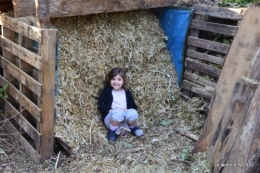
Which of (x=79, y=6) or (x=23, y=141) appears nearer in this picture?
(x=79, y=6)

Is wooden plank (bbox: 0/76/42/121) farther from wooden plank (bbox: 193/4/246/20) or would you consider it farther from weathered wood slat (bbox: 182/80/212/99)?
wooden plank (bbox: 193/4/246/20)

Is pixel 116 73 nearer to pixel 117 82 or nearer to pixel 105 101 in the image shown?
pixel 117 82

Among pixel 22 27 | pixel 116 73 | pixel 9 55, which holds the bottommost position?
pixel 116 73

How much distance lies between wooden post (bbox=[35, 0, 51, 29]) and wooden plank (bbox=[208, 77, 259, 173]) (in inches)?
80.0

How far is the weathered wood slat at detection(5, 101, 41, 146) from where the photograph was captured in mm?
3951

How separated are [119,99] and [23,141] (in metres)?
1.37

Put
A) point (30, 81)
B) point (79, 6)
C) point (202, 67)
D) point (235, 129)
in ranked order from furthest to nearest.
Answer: point (202, 67)
point (79, 6)
point (30, 81)
point (235, 129)

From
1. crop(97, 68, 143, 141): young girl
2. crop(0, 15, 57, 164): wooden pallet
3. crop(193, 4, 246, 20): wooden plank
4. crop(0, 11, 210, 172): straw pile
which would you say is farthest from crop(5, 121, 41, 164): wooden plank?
crop(193, 4, 246, 20): wooden plank

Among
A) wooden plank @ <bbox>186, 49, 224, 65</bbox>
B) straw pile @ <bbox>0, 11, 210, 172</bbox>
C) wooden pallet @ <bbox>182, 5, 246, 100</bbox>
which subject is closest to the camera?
straw pile @ <bbox>0, 11, 210, 172</bbox>

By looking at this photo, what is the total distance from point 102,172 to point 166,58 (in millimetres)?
2077

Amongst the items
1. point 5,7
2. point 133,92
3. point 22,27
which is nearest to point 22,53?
point 22,27

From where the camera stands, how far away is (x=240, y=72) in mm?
3781

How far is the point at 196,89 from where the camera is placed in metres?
4.77

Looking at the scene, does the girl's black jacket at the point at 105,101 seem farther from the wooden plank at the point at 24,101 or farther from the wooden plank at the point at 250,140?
the wooden plank at the point at 250,140
